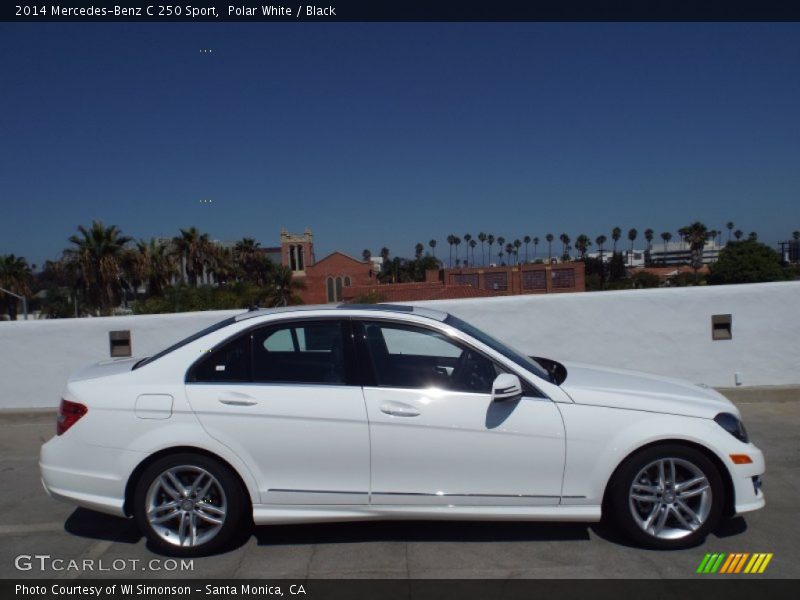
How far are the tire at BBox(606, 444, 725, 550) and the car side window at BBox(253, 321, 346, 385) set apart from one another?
181 centimetres

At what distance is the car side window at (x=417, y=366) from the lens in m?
4.14

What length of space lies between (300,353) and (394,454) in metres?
0.91

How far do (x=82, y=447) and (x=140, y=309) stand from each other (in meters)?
11.0

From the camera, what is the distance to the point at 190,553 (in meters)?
4.07

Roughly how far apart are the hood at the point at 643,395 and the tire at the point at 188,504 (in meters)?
2.14

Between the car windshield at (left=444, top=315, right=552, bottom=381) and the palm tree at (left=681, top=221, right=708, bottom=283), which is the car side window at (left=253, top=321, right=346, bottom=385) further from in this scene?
the palm tree at (left=681, top=221, right=708, bottom=283)

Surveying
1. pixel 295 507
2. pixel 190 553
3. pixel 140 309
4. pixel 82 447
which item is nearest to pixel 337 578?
pixel 295 507

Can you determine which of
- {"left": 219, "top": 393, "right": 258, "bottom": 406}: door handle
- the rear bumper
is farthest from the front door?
the rear bumper

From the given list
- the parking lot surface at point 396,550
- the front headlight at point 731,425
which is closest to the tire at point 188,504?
the parking lot surface at point 396,550

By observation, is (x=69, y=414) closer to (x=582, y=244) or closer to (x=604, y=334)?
(x=604, y=334)

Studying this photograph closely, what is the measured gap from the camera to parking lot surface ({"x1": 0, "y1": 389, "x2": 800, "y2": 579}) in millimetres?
3859

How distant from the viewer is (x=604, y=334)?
26.6 feet

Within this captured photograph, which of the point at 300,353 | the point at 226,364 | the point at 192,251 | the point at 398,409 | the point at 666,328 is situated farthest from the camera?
the point at 192,251
